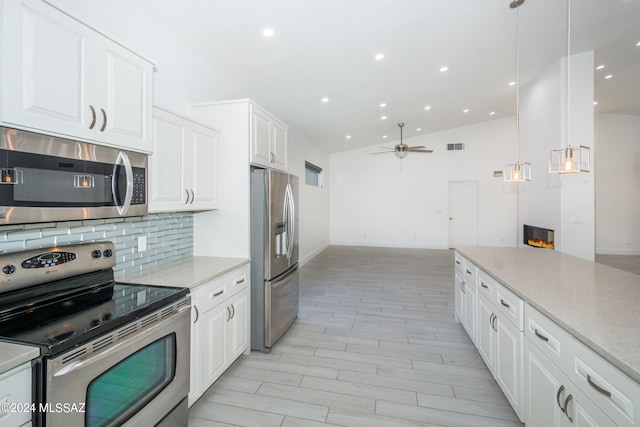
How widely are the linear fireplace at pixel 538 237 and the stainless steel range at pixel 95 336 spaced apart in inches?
225

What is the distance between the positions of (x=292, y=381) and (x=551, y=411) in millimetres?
1688

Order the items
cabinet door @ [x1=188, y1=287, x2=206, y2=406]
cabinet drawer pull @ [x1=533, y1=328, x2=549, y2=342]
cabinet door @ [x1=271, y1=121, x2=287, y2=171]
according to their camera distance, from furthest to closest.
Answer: cabinet door @ [x1=271, y1=121, x2=287, y2=171], cabinet door @ [x1=188, y1=287, x2=206, y2=406], cabinet drawer pull @ [x1=533, y1=328, x2=549, y2=342]

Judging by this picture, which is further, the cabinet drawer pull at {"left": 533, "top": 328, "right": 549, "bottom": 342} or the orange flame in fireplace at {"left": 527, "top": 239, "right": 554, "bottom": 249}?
the orange flame in fireplace at {"left": 527, "top": 239, "right": 554, "bottom": 249}

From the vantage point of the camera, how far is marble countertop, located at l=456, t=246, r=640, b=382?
3.53 feet

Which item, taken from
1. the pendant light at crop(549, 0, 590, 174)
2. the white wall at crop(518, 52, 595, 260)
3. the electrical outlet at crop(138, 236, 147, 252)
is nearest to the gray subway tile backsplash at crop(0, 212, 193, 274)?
the electrical outlet at crop(138, 236, 147, 252)

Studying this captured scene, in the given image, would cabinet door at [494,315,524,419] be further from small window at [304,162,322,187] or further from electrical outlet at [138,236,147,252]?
small window at [304,162,322,187]

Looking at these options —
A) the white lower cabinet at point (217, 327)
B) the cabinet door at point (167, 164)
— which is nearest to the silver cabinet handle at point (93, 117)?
the cabinet door at point (167, 164)

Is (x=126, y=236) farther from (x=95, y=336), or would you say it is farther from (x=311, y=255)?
(x=311, y=255)

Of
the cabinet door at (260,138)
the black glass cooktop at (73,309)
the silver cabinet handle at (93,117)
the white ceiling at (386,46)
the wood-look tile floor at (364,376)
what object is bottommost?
the wood-look tile floor at (364,376)

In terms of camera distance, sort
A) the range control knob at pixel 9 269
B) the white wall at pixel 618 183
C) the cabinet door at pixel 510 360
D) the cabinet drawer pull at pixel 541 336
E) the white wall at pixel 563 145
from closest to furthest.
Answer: the range control knob at pixel 9 269 < the cabinet drawer pull at pixel 541 336 < the cabinet door at pixel 510 360 < the white wall at pixel 563 145 < the white wall at pixel 618 183

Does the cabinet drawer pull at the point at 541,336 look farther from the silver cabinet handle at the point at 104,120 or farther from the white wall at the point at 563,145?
the white wall at the point at 563,145

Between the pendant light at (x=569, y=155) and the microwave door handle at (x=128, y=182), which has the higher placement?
the pendant light at (x=569, y=155)

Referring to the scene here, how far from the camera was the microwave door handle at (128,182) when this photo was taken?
1.62 metres

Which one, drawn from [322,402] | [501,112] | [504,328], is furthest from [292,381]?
[501,112]
